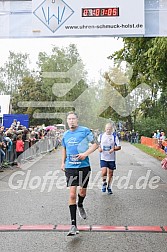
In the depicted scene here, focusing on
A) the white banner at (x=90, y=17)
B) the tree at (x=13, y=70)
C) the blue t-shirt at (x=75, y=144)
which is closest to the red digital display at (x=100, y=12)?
the white banner at (x=90, y=17)

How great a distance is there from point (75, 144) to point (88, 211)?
72.3 inches

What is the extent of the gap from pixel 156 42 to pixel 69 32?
5.61 meters

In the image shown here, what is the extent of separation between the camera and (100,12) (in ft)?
31.1

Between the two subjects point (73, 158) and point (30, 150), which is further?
point (30, 150)

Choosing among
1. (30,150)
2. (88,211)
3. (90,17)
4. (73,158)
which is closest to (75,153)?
(73,158)

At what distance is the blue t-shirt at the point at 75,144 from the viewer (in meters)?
6.82

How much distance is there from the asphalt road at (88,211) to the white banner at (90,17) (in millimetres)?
3629

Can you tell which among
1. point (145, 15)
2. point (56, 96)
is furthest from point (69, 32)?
point (56, 96)

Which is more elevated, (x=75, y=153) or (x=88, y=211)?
(x=75, y=153)

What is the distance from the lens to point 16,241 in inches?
235

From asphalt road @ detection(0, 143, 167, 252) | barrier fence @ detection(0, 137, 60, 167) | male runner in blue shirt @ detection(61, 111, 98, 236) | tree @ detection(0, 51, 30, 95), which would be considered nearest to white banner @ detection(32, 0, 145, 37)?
male runner in blue shirt @ detection(61, 111, 98, 236)

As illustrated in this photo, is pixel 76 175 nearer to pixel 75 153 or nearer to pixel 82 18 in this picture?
pixel 75 153

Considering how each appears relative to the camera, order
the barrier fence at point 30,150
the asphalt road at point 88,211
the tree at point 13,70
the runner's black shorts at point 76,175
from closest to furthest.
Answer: the asphalt road at point 88,211
the runner's black shorts at point 76,175
the barrier fence at point 30,150
the tree at point 13,70

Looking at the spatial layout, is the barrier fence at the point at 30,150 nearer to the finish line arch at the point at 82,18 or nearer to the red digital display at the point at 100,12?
the finish line arch at the point at 82,18
